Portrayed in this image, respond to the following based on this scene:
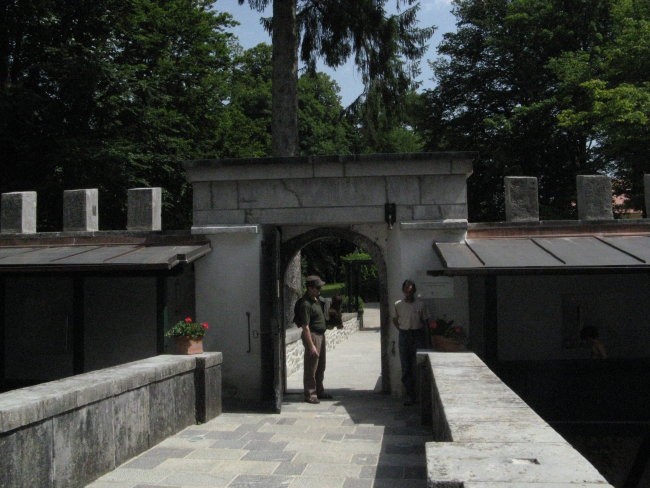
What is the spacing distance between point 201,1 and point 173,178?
8047mm

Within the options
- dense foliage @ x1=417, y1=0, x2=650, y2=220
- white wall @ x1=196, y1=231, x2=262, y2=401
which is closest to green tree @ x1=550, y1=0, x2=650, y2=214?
dense foliage @ x1=417, y1=0, x2=650, y2=220

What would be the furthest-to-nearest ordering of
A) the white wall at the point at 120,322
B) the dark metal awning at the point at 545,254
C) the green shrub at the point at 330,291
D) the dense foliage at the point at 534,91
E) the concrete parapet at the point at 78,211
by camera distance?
the green shrub at the point at 330,291
the dense foliage at the point at 534,91
the white wall at the point at 120,322
the concrete parapet at the point at 78,211
the dark metal awning at the point at 545,254

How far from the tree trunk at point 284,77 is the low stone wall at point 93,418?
8580 mm

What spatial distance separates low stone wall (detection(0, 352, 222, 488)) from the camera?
4.77 m

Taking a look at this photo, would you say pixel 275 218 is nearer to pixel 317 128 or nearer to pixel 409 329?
pixel 409 329

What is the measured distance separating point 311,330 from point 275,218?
169 centimetres

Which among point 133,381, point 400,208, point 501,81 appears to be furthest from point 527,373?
point 501,81

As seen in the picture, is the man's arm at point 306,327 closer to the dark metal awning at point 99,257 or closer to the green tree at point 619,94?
the dark metal awning at point 99,257

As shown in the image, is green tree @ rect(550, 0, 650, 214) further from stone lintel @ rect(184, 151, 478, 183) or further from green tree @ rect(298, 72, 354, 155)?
green tree @ rect(298, 72, 354, 155)

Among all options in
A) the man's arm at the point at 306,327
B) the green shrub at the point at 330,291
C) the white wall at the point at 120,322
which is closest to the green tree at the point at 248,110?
the green shrub at the point at 330,291

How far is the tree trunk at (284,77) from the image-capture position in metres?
16.4

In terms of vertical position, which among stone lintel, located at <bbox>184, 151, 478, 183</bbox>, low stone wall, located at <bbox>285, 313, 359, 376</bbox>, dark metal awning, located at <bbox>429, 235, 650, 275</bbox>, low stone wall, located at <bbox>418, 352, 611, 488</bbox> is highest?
stone lintel, located at <bbox>184, 151, 478, 183</bbox>

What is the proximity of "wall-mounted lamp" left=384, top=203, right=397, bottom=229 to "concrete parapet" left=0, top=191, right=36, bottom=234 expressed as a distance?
5631 millimetres

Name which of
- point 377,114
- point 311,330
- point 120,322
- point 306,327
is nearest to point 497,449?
point 306,327
